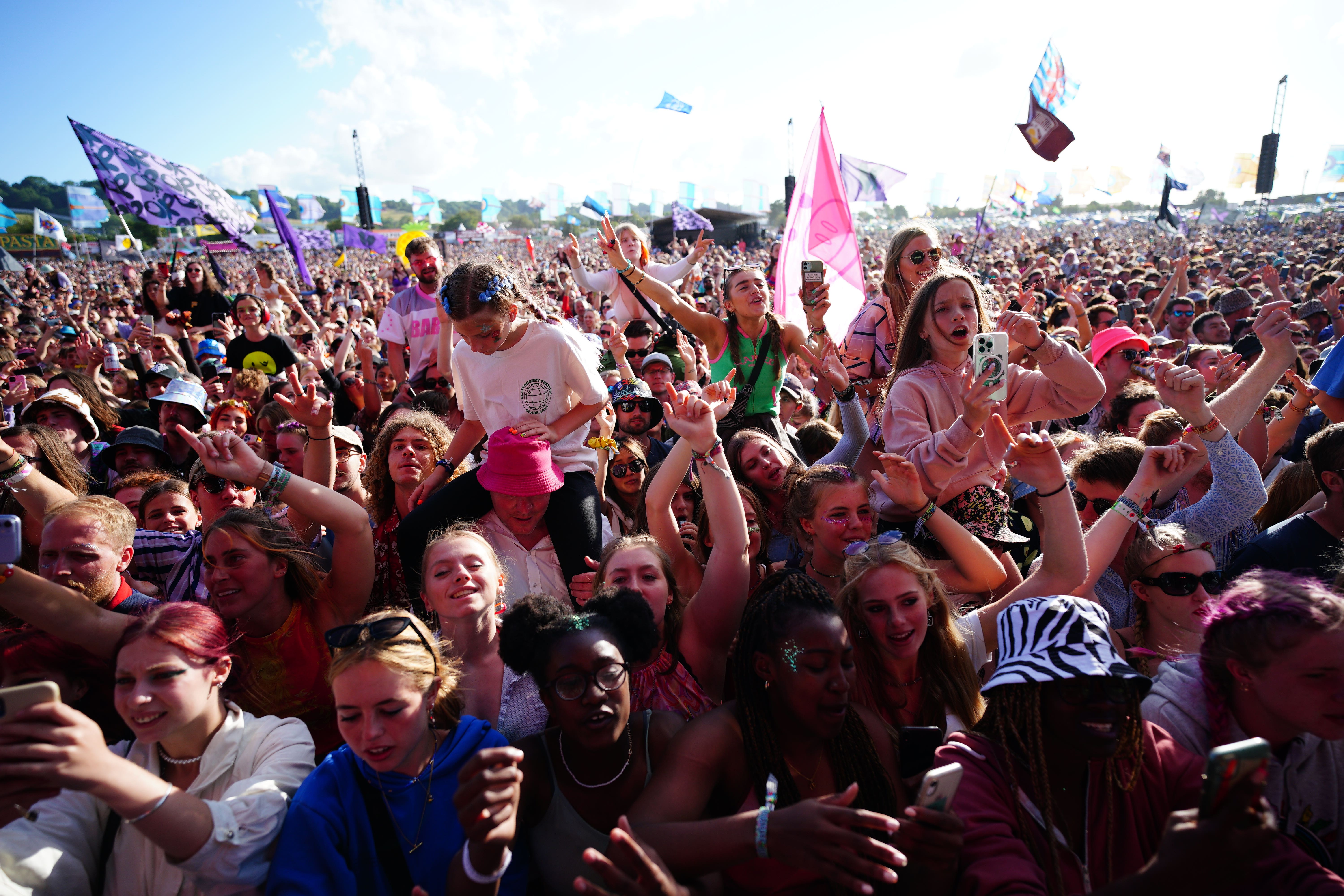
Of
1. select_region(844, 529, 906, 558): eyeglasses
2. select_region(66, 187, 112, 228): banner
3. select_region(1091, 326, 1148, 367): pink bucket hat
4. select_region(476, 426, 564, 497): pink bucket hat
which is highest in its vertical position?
select_region(66, 187, 112, 228): banner

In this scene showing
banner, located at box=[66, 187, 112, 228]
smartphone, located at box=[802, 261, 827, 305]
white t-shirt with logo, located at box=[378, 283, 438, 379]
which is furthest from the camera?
banner, located at box=[66, 187, 112, 228]

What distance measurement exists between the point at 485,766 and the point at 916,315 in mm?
2466

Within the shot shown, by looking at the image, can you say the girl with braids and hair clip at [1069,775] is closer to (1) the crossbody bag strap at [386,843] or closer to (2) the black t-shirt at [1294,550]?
(2) the black t-shirt at [1294,550]

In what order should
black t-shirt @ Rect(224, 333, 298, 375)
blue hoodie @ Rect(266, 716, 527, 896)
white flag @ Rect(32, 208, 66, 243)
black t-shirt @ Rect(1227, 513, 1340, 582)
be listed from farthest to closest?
white flag @ Rect(32, 208, 66, 243) < black t-shirt @ Rect(224, 333, 298, 375) < black t-shirt @ Rect(1227, 513, 1340, 582) < blue hoodie @ Rect(266, 716, 527, 896)

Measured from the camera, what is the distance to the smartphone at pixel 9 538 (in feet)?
6.48

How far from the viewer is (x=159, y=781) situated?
1717mm

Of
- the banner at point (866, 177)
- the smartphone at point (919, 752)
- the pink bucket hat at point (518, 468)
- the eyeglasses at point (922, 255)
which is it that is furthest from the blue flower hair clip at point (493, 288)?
the banner at point (866, 177)

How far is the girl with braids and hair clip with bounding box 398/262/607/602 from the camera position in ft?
10.3

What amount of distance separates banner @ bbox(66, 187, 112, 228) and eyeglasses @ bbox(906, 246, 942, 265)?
53.4 metres

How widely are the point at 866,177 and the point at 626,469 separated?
11.3m

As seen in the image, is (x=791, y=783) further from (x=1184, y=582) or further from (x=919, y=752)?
(x=1184, y=582)

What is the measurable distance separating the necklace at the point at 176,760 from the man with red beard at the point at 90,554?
667mm

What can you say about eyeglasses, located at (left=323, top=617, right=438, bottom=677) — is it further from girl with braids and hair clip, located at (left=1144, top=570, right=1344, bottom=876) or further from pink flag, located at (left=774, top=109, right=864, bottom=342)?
pink flag, located at (left=774, top=109, right=864, bottom=342)

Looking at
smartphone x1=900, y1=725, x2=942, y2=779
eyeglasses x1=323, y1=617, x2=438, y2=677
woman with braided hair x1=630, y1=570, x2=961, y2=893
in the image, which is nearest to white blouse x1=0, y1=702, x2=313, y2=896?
eyeglasses x1=323, y1=617, x2=438, y2=677
